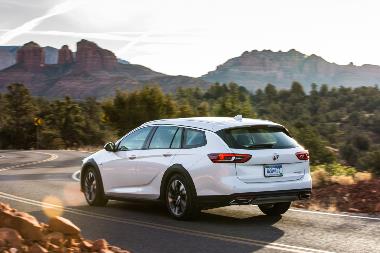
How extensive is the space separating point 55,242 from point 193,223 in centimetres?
294

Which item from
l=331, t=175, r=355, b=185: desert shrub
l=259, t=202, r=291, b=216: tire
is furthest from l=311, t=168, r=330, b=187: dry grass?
l=259, t=202, r=291, b=216: tire

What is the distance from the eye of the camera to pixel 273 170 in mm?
8703

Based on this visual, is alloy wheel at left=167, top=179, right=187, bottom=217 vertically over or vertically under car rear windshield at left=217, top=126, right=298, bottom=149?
under

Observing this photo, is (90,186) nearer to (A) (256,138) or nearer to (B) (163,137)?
(B) (163,137)

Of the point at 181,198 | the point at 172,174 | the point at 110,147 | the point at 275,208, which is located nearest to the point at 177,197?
the point at 181,198

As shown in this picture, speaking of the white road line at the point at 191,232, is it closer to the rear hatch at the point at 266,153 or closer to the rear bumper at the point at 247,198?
the rear bumper at the point at 247,198

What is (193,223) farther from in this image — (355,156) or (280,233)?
(355,156)

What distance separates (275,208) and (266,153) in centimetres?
157

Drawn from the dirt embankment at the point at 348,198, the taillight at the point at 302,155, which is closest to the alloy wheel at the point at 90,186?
the dirt embankment at the point at 348,198

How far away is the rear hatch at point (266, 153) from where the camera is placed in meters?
8.59

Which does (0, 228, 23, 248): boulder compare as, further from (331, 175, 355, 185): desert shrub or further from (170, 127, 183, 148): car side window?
(331, 175, 355, 185): desert shrub

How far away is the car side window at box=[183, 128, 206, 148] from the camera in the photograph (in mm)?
9125

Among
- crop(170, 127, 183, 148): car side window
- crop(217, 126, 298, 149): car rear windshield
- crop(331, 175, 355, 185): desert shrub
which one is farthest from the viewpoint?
crop(331, 175, 355, 185): desert shrub

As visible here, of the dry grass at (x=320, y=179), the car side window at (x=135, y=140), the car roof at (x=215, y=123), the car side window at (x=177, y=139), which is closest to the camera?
the car roof at (x=215, y=123)
